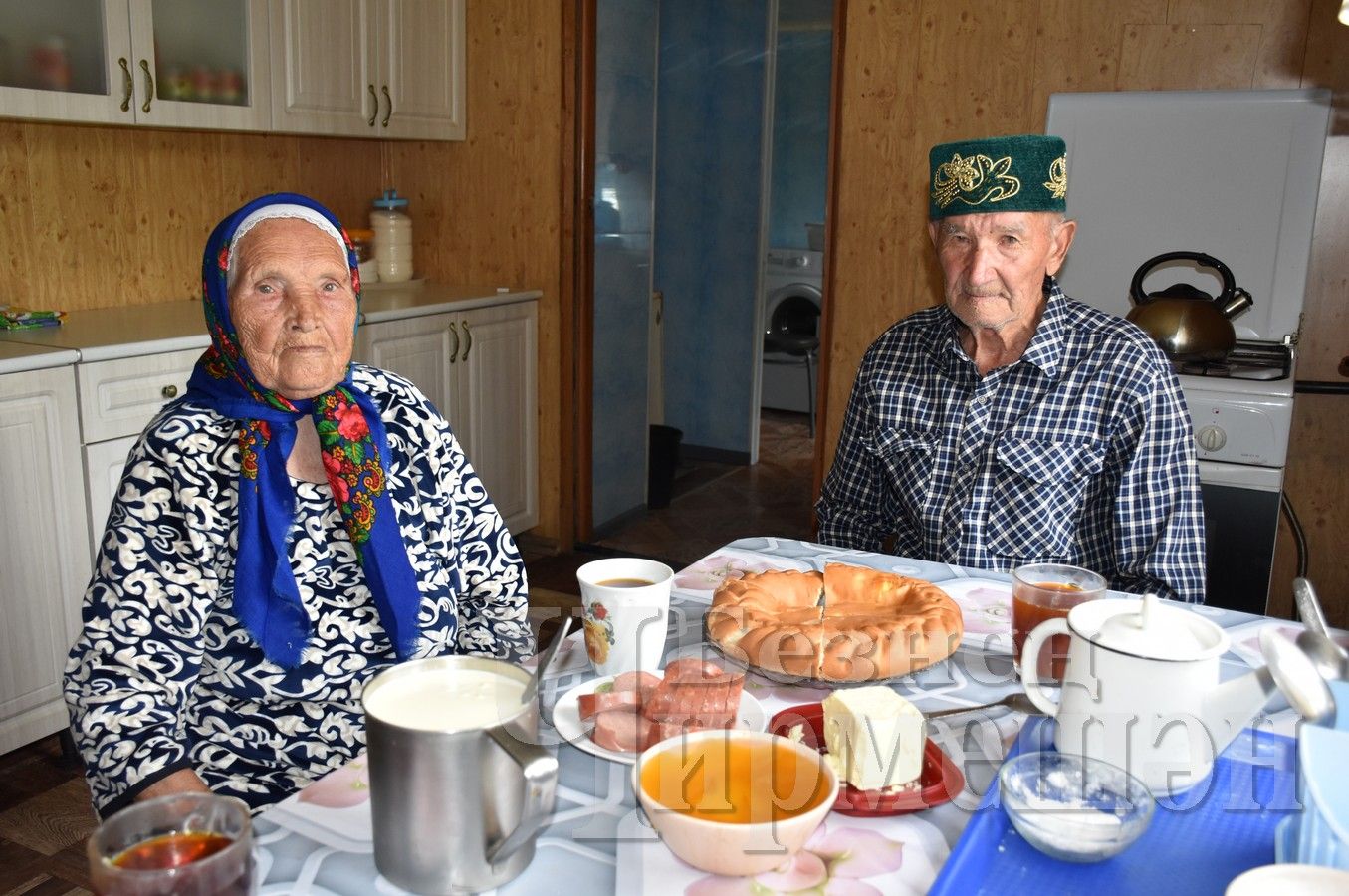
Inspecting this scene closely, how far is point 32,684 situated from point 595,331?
7.04ft

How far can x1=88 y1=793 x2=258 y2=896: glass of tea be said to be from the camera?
2.06 ft

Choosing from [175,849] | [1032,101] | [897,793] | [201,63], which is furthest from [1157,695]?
[201,63]

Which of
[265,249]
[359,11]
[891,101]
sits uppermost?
[359,11]

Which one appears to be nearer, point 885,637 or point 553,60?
point 885,637

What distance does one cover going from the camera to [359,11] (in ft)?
11.1

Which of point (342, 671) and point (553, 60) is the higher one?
point (553, 60)

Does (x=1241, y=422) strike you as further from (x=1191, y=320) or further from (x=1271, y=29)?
(x=1271, y=29)

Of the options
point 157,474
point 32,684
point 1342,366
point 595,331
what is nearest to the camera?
point 157,474

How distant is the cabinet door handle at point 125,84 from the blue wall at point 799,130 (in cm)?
372

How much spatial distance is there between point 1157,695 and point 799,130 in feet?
18.2

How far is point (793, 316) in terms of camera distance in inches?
242

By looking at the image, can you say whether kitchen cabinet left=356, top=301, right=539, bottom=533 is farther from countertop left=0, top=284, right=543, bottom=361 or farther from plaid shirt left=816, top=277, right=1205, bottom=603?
plaid shirt left=816, top=277, right=1205, bottom=603

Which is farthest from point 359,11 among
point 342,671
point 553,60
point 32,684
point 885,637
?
point 885,637

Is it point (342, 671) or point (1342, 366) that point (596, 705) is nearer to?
point (342, 671)
